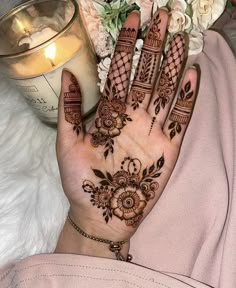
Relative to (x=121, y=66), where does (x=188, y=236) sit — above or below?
below

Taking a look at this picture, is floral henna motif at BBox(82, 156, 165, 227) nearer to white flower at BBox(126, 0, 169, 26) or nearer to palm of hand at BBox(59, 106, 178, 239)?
palm of hand at BBox(59, 106, 178, 239)

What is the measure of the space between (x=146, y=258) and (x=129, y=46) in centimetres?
25

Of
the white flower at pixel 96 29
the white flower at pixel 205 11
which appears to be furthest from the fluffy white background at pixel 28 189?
the white flower at pixel 205 11

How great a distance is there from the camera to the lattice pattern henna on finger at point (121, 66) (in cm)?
66

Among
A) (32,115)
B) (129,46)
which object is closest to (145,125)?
(129,46)

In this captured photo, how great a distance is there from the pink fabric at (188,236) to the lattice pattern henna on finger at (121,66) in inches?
3.7

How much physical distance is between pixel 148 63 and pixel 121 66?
0.03 m

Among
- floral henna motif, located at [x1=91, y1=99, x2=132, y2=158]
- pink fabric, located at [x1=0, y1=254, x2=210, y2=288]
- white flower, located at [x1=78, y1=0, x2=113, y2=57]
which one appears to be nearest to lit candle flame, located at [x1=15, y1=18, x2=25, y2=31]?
white flower, located at [x1=78, y1=0, x2=113, y2=57]

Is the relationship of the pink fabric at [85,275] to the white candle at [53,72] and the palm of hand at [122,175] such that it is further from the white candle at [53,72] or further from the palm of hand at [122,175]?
the white candle at [53,72]

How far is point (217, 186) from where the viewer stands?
2.06 feet

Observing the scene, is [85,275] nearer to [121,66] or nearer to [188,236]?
[188,236]

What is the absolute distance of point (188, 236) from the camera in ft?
2.07

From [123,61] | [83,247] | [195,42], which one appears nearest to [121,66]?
[123,61]

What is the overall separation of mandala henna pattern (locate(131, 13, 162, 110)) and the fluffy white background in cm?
16
